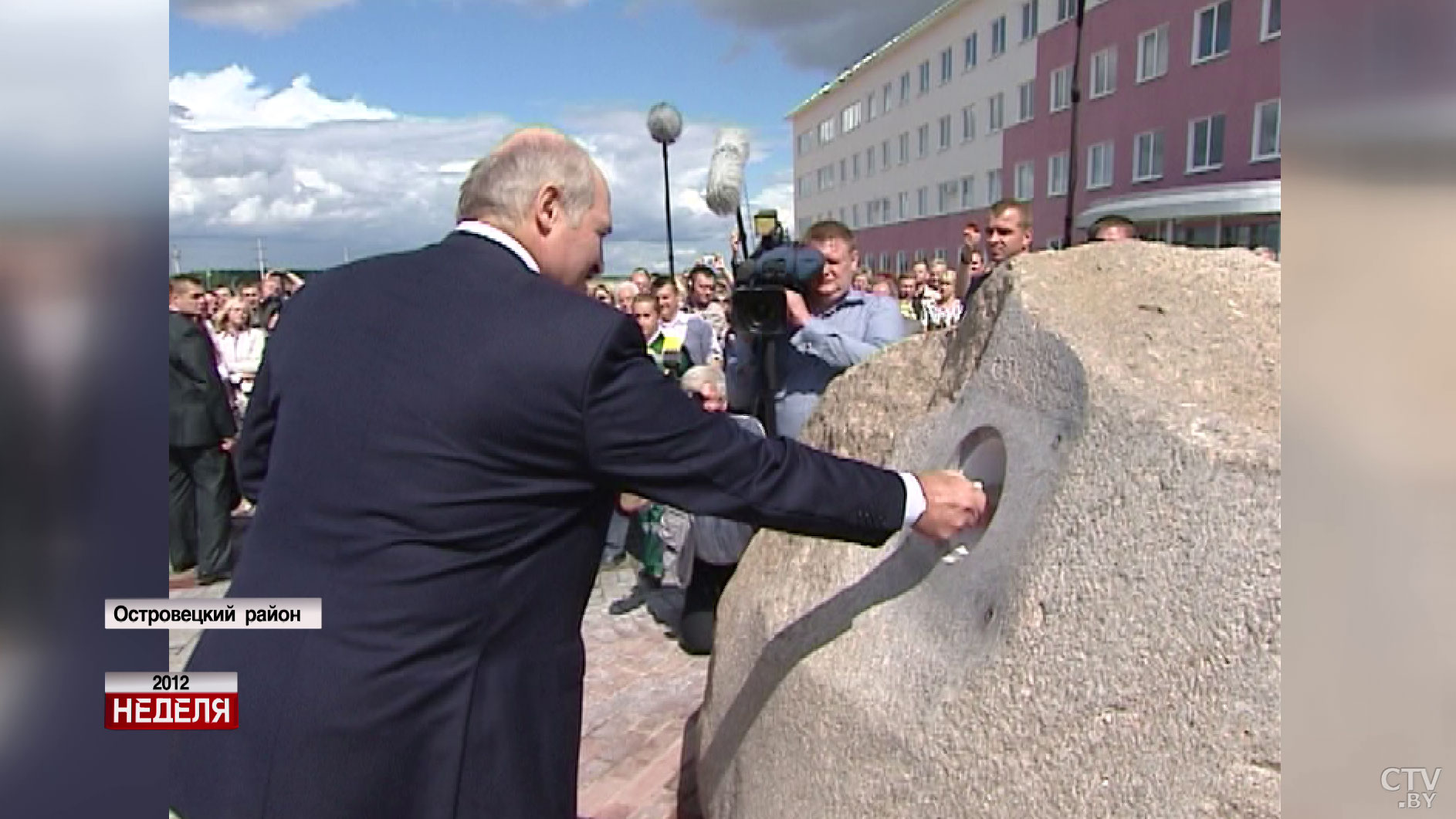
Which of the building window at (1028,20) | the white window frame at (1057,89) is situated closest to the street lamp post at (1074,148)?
the white window frame at (1057,89)

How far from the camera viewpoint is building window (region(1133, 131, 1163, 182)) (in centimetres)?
2405

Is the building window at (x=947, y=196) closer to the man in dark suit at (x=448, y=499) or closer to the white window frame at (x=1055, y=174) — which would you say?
the white window frame at (x=1055, y=174)

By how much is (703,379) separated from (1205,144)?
2130cm

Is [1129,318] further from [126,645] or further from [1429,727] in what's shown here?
[126,645]

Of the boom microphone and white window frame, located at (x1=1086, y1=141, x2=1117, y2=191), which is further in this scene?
white window frame, located at (x1=1086, y1=141, x2=1117, y2=191)

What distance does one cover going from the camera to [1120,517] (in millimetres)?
1814

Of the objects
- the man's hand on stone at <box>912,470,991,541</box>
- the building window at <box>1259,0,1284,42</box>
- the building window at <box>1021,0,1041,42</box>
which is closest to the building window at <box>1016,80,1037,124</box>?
the building window at <box>1021,0,1041,42</box>

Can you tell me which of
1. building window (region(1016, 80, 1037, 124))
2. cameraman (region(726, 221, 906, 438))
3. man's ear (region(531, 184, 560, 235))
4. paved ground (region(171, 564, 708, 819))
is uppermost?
building window (region(1016, 80, 1037, 124))

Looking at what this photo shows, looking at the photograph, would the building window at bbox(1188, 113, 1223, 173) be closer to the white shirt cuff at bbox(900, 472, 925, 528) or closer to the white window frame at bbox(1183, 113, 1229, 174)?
the white window frame at bbox(1183, 113, 1229, 174)

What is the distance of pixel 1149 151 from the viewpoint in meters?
24.7

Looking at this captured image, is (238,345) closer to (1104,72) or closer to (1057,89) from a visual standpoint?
(1104,72)

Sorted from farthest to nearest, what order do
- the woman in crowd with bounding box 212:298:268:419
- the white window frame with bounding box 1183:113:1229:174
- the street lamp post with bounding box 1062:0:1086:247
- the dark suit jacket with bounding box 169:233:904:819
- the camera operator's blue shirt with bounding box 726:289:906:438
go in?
the white window frame with bounding box 1183:113:1229:174, the woman in crowd with bounding box 212:298:268:419, the street lamp post with bounding box 1062:0:1086:247, the camera operator's blue shirt with bounding box 726:289:906:438, the dark suit jacket with bounding box 169:233:904:819

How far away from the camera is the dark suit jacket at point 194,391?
5555 millimetres

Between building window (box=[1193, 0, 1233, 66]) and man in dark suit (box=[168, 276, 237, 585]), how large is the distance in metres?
20.7
